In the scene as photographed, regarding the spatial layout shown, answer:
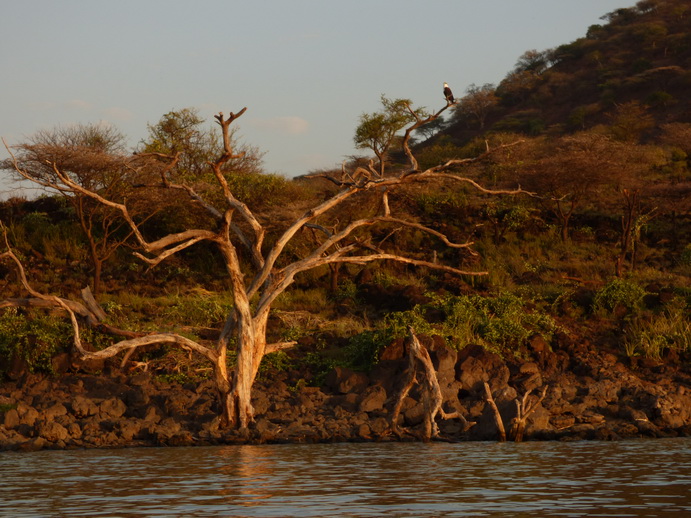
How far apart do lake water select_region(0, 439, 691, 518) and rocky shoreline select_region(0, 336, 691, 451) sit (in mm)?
753

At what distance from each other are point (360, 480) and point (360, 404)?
5.73 metres

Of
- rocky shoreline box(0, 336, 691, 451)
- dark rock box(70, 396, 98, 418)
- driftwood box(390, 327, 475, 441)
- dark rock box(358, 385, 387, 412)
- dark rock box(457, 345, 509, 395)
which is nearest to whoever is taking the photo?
driftwood box(390, 327, 475, 441)

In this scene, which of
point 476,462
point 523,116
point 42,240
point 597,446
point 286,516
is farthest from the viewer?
point 523,116

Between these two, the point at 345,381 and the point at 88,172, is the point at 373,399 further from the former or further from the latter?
the point at 88,172

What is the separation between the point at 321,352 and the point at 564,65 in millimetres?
68437

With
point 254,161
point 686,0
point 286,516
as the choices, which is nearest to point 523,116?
point 686,0

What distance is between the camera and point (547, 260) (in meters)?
28.7

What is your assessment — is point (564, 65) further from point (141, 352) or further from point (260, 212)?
point (141, 352)

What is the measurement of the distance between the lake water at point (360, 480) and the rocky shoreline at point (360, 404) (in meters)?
0.75

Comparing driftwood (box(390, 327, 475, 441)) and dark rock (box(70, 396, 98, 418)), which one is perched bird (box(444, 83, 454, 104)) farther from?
dark rock (box(70, 396, 98, 418))

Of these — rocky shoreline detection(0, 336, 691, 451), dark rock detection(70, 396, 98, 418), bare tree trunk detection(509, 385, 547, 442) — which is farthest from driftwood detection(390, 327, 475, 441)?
dark rock detection(70, 396, 98, 418)

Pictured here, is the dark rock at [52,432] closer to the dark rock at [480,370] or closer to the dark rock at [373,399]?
the dark rock at [373,399]

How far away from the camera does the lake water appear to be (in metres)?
9.30

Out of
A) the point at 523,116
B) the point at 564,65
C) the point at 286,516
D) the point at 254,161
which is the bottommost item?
the point at 286,516
